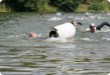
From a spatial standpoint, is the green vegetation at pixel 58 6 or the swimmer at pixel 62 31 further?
the green vegetation at pixel 58 6

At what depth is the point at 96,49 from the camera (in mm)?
19031

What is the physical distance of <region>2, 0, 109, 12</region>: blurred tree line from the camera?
8756 cm

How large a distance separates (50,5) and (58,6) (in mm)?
1568

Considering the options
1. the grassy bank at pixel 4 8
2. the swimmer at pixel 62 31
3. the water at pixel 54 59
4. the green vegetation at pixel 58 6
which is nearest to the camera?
the water at pixel 54 59

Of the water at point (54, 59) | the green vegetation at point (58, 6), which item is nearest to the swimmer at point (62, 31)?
the water at point (54, 59)

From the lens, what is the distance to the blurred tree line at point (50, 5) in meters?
87.6

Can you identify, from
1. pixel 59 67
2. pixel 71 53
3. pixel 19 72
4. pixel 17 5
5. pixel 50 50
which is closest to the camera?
pixel 19 72

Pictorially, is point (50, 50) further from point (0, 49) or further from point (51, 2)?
A: point (51, 2)

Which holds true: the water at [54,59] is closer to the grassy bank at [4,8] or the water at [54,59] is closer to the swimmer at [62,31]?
the swimmer at [62,31]

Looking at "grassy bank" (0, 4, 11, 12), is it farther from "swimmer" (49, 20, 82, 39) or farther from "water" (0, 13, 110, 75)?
"water" (0, 13, 110, 75)

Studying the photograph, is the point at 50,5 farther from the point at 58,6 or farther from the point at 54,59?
the point at 54,59

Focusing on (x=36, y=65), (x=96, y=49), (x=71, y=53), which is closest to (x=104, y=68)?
(x=36, y=65)

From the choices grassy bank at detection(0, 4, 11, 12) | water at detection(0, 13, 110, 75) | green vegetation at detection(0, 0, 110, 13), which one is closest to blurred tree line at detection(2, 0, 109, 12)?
green vegetation at detection(0, 0, 110, 13)

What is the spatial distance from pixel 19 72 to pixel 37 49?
6242 millimetres
